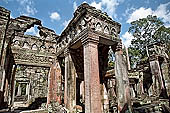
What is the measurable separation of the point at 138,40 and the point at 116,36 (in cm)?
2096

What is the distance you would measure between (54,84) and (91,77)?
4.22 m

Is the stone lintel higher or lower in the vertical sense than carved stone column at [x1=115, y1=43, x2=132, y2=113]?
higher

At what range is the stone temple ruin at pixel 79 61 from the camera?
528 cm

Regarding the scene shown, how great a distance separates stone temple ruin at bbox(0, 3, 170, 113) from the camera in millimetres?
5279

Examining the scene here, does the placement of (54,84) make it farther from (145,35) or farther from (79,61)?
(145,35)

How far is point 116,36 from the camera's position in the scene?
7129 mm

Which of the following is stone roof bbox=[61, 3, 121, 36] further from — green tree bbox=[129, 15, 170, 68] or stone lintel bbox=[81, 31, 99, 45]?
green tree bbox=[129, 15, 170, 68]

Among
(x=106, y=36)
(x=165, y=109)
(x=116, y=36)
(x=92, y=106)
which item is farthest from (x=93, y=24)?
(x=165, y=109)

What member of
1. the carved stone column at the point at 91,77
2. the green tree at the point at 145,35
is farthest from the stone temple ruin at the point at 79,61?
the green tree at the point at 145,35

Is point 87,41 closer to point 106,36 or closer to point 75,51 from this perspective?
point 106,36

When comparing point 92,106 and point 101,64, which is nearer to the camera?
point 92,106

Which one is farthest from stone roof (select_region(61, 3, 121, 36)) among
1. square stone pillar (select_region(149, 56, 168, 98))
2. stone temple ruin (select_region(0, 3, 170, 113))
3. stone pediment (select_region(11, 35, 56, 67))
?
square stone pillar (select_region(149, 56, 168, 98))

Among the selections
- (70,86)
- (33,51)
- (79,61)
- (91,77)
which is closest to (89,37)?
(91,77)

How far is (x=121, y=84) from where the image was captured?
6.63m
